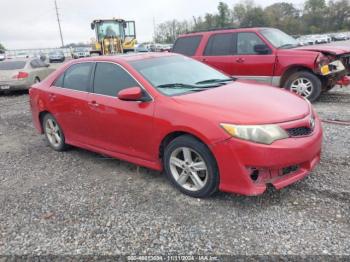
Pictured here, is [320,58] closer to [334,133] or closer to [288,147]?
[334,133]

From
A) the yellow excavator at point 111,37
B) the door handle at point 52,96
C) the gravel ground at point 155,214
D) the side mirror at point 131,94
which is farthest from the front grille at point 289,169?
the yellow excavator at point 111,37

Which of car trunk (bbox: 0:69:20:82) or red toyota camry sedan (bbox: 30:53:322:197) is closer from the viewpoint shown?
red toyota camry sedan (bbox: 30:53:322:197)

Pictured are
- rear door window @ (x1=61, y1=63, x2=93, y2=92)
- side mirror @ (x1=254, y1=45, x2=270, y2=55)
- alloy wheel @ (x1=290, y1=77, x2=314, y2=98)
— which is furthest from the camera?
side mirror @ (x1=254, y1=45, x2=270, y2=55)

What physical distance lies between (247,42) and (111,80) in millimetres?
4827

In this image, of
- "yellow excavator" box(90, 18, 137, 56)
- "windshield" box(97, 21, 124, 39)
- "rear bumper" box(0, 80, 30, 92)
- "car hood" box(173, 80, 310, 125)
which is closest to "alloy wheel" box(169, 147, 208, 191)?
"car hood" box(173, 80, 310, 125)

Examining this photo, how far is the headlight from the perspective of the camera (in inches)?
133

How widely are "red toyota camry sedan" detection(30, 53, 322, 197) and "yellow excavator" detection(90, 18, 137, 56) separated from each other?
680 inches

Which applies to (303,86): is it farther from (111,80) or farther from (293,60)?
(111,80)

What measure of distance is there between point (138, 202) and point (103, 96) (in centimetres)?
153

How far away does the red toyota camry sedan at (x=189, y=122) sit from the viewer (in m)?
3.43

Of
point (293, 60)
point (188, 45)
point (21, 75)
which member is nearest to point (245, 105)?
point (293, 60)

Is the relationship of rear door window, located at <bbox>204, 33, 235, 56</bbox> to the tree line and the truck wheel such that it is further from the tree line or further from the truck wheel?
the tree line

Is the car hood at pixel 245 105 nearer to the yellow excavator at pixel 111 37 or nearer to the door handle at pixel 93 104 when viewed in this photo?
the door handle at pixel 93 104

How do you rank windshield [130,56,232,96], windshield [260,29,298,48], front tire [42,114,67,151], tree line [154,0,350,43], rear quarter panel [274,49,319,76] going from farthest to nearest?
tree line [154,0,350,43], windshield [260,29,298,48], rear quarter panel [274,49,319,76], front tire [42,114,67,151], windshield [130,56,232,96]
